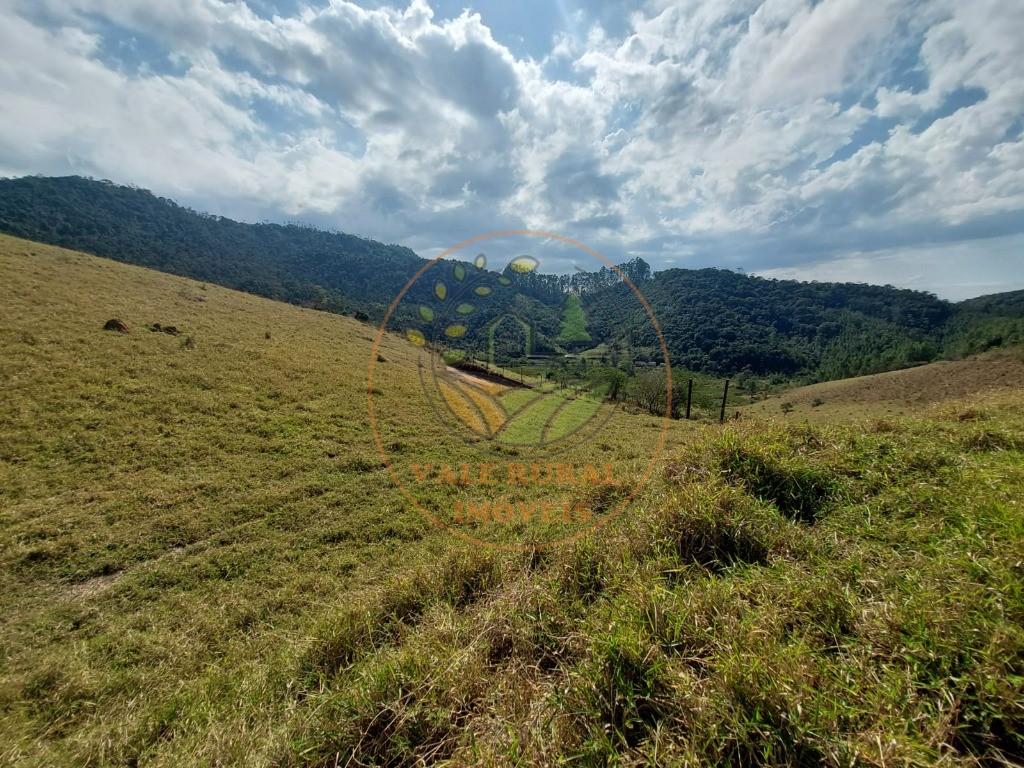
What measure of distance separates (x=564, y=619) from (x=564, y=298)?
4472mm

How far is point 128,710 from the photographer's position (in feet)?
11.6

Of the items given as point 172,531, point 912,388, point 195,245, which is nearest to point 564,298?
point 172,531

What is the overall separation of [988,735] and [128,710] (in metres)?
6.17

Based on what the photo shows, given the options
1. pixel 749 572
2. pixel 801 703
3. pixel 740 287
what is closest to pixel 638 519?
pixel 749 572

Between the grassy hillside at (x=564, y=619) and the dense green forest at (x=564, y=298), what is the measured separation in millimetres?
2889

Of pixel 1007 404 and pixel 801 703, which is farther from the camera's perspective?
pixel 1007 404

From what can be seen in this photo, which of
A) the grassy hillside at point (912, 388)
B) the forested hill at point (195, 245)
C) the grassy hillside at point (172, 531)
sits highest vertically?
the forested hill at point (195, 245)

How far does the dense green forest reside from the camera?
540 cm

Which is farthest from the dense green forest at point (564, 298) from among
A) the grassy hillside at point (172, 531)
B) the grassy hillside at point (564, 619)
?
the grassy hillside at point (172, 531)

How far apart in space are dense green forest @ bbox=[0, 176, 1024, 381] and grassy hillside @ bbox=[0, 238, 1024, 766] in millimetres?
2889

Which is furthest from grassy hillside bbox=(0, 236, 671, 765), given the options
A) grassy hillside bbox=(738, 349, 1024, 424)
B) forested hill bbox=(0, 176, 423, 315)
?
forested hill bbox=(0, 176, 423, 315)

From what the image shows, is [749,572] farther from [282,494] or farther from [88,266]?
[88,266]

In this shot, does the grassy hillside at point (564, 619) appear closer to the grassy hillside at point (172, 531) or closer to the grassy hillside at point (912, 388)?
the grassy hillside at point (172, 531)

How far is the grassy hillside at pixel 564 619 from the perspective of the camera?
190cm
